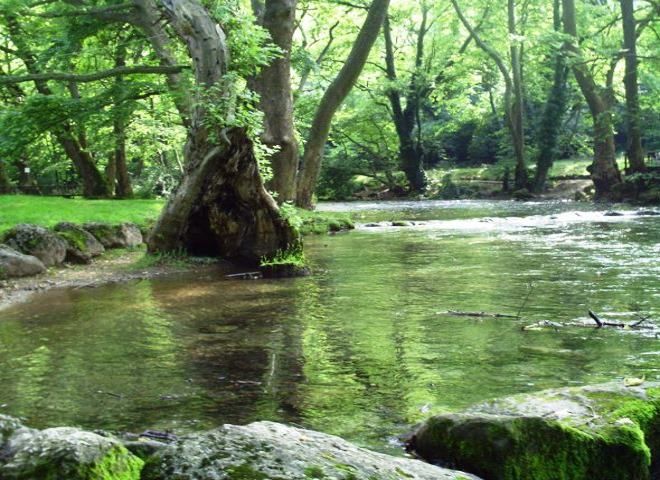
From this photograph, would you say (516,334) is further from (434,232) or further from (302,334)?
(434,232)

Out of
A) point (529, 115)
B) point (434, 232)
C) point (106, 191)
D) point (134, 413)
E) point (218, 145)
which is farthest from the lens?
point (529, 115)

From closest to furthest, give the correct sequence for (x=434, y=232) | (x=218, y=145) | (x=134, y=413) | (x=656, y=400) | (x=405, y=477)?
(x=405, y=477) → (x=656, y=400) → (x=134, y=413) → (x=218, y=145) → (x=434, y=232)

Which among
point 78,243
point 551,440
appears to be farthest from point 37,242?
point 551,440

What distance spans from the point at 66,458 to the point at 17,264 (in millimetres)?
9283

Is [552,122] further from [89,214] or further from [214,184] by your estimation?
[214,184]

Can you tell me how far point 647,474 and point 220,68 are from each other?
33.5 feet

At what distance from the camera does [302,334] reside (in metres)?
7.22

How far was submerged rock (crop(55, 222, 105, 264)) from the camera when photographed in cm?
1309

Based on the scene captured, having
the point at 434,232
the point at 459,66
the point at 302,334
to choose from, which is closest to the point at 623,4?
the point at 459,66

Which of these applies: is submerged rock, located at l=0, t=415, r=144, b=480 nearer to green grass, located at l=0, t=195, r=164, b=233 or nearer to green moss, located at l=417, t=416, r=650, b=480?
green moss, located at l=417, t=416, r=650, b=480

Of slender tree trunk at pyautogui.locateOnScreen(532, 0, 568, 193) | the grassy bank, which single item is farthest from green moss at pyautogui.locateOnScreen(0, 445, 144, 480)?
slender tree trunk at pyautogui.locateOnScreen(532, 0, 568, 193)

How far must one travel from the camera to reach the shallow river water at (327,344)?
4.98 meters

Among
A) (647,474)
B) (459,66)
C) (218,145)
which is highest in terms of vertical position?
(459,66)

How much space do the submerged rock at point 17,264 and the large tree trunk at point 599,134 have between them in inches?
927
